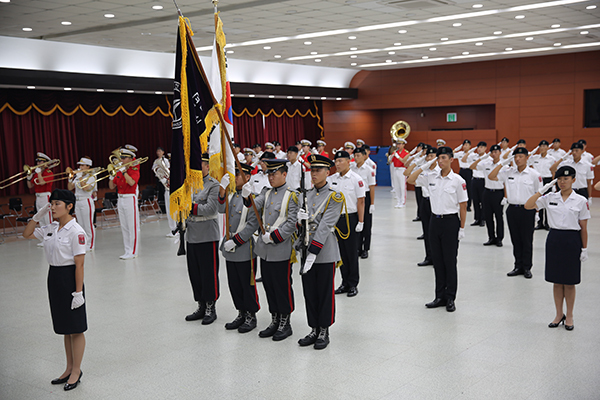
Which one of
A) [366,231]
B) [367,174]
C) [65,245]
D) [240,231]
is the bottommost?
[366,231]

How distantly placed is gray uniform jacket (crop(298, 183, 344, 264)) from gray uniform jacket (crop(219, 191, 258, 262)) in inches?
20.2

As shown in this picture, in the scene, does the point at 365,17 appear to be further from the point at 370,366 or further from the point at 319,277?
the point at 370,366

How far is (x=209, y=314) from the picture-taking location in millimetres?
6250

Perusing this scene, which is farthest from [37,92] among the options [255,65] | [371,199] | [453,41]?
[453,41]

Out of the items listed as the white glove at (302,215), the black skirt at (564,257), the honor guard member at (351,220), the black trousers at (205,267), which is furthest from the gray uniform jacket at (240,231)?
the black skirt at (564,257)

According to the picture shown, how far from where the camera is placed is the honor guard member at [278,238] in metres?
5.29

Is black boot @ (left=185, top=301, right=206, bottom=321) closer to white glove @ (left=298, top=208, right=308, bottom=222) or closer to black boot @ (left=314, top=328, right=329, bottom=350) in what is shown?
black boot @ (left=314, top=328, right=329, bottom=350)

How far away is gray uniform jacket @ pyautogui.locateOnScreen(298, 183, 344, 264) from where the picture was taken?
17.0ft

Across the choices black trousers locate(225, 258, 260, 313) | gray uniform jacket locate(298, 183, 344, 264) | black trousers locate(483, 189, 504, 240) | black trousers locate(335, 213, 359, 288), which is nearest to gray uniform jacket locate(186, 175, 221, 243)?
black trousers locate(225, 258, 260, 313)

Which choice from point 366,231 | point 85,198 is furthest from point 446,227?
point 85,198

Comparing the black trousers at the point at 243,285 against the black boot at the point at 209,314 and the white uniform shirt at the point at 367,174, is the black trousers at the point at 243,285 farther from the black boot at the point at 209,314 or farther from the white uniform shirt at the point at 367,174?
the white uniform shirt at the point at 367,174

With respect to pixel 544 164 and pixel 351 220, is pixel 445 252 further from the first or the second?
pixel 544 164

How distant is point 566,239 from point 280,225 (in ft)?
8.87

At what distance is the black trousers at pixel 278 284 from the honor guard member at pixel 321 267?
9.0 inches
